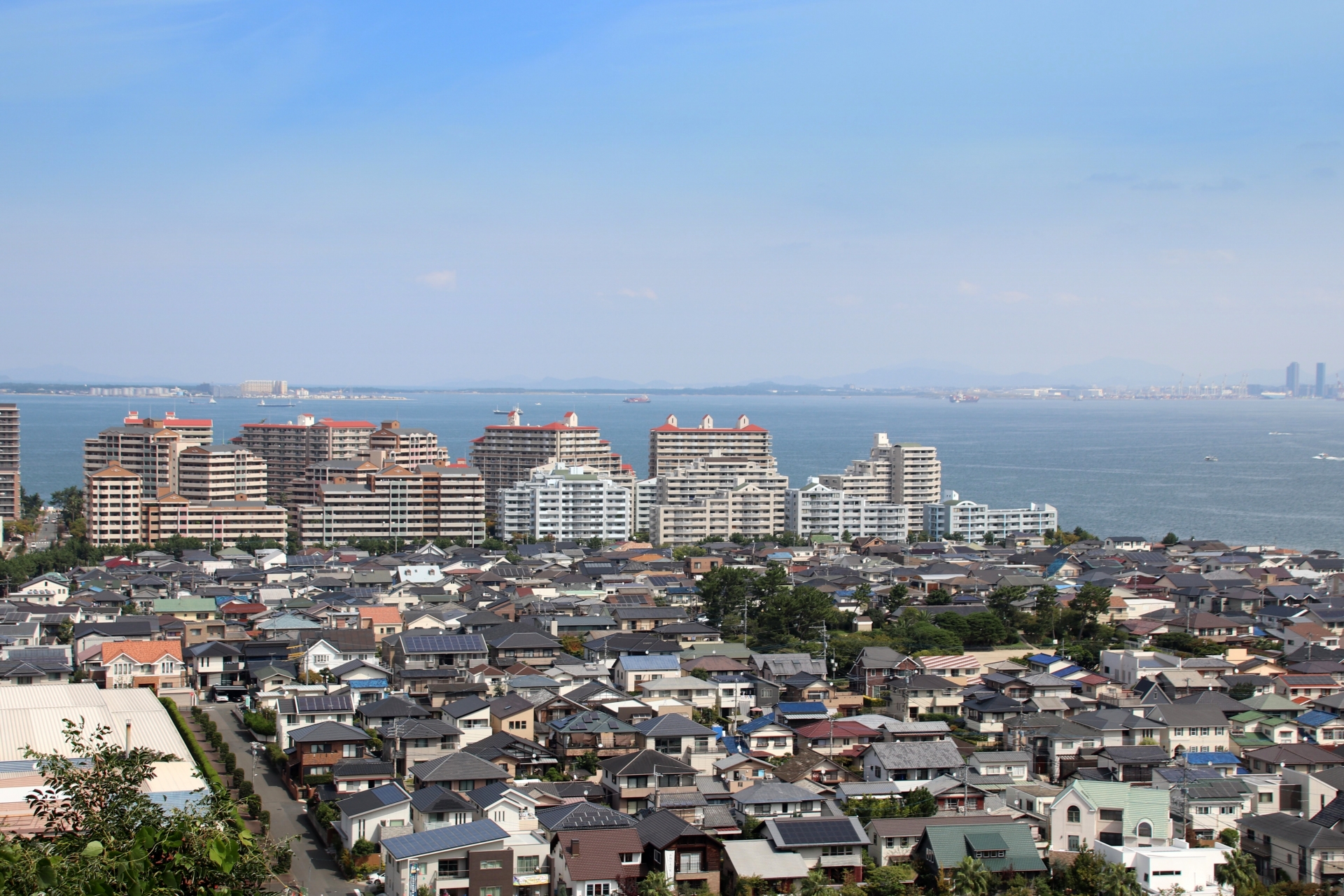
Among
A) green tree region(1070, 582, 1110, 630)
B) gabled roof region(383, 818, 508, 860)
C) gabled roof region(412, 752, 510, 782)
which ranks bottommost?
gabled roof region(383, 818, 508, 860)

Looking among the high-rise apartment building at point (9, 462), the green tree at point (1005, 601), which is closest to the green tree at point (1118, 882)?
the green tree at point (1005, 601)

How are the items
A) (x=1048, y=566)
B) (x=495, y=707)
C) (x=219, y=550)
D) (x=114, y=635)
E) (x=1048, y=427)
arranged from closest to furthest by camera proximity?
1. (x=495, y=707)
2. (x=114, y=635)
3. (x=1048, y=566)
4. (x=219, y=550)
5. (x=1048, y=427)

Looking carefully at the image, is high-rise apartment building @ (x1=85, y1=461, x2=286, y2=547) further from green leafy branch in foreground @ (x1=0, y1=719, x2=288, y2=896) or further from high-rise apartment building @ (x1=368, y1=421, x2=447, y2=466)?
green leafy branch in foreground @ (x1=0, y1=719, x2=288, y2=896)

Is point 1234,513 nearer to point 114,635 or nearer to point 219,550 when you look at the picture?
point 219,550

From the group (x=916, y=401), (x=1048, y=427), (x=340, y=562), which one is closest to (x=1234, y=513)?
(x=340, y=562)

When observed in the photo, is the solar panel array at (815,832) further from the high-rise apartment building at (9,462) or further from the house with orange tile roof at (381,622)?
the high-rise apartment building at (9,462)

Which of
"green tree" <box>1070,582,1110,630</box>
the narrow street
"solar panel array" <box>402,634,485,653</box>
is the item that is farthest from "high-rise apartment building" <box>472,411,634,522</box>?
the narrow street

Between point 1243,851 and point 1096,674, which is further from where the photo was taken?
point 1096,674

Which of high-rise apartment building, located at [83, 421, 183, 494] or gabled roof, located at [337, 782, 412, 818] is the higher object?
high-rise apartment building, located at [83, 421, 183, 494]

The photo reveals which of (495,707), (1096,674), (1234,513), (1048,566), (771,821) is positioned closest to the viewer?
(771,821)
